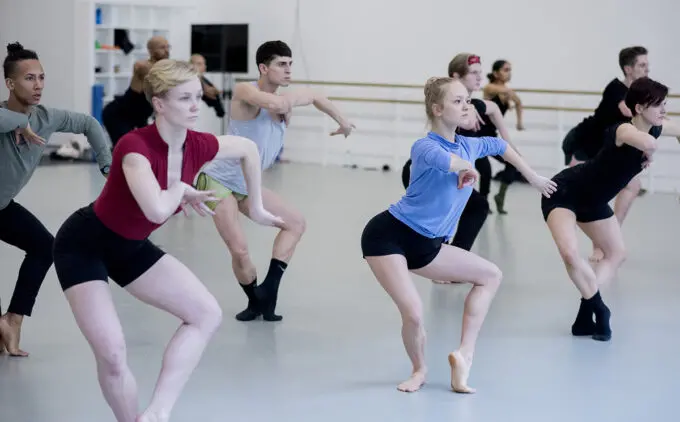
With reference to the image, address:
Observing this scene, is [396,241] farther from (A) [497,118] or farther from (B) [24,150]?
(A) [497,118]

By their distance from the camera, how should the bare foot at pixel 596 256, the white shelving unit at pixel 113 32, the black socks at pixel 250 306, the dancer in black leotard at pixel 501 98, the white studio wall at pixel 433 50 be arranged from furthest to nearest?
the white shelving unit at pixel 113 32
the white studio wall at pixel 433 50
the dancer in black leotard at pixel 501 98
the bare foot at pixel 596 256
the black socks at pixel 250 306

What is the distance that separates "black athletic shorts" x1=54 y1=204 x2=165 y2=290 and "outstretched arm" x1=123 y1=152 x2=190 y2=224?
0.66 feet

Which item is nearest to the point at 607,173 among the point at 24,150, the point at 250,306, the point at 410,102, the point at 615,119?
the point at 250,306

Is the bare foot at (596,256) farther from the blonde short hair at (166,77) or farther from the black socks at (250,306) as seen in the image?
the blonde short hair at (166,77)

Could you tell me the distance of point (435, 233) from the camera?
13.9 feet

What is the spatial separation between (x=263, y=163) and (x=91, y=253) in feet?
6.92

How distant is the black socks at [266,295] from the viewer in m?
5.42

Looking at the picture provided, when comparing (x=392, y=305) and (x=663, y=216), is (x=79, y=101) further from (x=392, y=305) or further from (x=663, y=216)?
(x=392, y=305)

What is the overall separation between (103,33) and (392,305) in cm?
983

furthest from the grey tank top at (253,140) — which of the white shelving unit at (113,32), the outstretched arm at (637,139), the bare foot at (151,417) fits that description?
the white shelving unit at (113,32)

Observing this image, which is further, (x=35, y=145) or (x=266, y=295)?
(x=266, y=295)

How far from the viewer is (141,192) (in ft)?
10.4

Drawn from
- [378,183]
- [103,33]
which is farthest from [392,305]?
[103,33]

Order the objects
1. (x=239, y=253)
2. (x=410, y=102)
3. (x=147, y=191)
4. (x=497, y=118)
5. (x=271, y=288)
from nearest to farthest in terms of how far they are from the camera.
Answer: (x=147, y=191)
(x=239, y=253)
(x=271, y=288)
(x=497, y=118)
(x=410, y=102)
